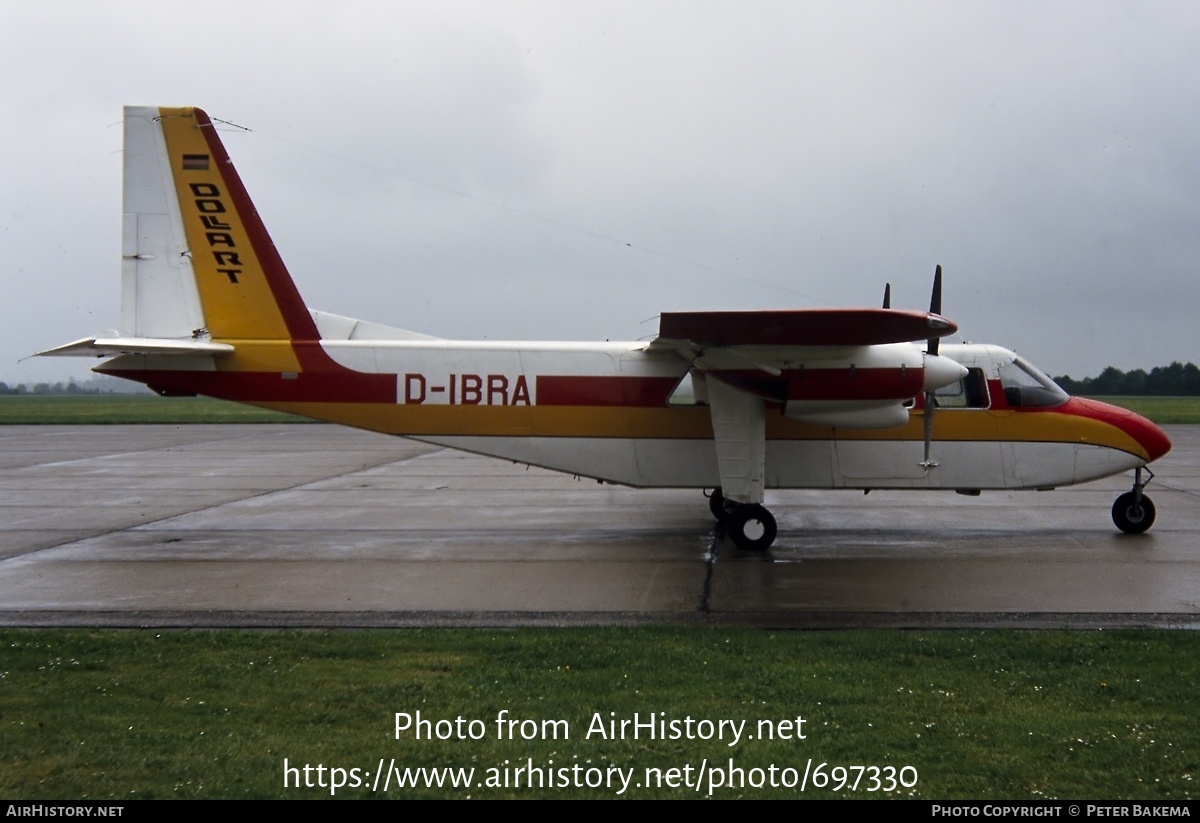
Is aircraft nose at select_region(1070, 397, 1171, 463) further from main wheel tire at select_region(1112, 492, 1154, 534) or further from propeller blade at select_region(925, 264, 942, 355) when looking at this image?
propeller blade at select_region(925, 264, 942, 355)

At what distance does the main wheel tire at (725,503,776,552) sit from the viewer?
12.2 metres

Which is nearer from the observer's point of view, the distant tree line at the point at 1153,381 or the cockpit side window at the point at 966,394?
the cockpit side window at the point at 966,394

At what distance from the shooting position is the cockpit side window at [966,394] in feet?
43.1

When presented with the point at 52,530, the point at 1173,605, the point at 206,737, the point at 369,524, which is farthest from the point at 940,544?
the point at 52,530

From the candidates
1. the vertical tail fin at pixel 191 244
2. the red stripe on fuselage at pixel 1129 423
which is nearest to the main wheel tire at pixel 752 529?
the red stripe on fuselage at pixel 1129 423

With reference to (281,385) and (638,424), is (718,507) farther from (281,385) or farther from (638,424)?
(281,385)

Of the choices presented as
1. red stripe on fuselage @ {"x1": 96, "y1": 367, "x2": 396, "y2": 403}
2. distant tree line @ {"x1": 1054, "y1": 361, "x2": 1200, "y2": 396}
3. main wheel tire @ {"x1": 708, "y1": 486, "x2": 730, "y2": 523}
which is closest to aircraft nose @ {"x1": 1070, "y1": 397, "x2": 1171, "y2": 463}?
main wheel tire @ {"x1": 708, "y1": 486, "x2": 730, "y2": 523}

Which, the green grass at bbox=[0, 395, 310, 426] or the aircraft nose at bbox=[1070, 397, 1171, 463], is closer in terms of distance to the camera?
the aircraft nose at bbox=[1070, 397, 1171, 463]

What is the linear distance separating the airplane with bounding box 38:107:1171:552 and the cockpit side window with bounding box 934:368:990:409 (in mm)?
18

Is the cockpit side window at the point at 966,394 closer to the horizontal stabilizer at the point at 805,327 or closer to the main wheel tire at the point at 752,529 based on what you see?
the horizontal stabilizer at the point at 805,327

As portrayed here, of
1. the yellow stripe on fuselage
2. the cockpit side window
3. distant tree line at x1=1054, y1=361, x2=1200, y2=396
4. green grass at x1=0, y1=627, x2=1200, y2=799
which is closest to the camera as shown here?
green grass at x1=0, y1=627, x2=1200, y2=799

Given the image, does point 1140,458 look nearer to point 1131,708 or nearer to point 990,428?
point 990,428

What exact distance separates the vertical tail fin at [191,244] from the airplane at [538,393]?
0.02m

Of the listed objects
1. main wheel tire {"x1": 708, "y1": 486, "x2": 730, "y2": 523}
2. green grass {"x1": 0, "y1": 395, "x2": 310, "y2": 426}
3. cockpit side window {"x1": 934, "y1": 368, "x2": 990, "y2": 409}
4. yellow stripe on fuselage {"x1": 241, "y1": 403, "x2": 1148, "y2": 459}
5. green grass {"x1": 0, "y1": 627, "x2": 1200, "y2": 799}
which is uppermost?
cockpit side window {"x1": 934, "y1": 368, "x2": 990, "y2": 409}
